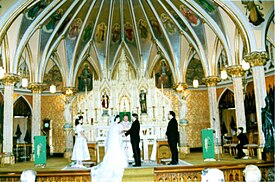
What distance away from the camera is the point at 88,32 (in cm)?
2067

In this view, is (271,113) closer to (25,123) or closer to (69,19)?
(69,19)

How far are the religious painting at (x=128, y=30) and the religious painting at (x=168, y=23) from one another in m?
2.55

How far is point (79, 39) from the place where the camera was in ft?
66.7

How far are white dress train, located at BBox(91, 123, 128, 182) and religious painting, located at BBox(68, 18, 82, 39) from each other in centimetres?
1041

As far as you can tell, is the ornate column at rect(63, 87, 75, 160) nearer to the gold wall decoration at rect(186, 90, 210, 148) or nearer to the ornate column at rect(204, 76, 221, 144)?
the ornate column at rect(204, 76, 221, 144)

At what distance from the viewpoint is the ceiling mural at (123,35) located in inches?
622

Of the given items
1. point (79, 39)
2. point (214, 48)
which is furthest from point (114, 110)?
point (214, 48)

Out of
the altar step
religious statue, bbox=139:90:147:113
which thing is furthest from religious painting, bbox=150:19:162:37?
the altar step

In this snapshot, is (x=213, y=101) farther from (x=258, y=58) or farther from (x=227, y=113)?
(x=227, y=113)

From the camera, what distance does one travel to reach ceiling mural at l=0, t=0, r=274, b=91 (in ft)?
51.8

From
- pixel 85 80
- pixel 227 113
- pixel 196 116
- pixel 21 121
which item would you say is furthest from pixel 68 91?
pixel 227 113

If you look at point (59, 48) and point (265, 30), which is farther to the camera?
point (59, 48)

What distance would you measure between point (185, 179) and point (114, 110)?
32.2ft

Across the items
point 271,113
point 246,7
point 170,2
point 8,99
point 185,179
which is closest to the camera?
point 185,179
